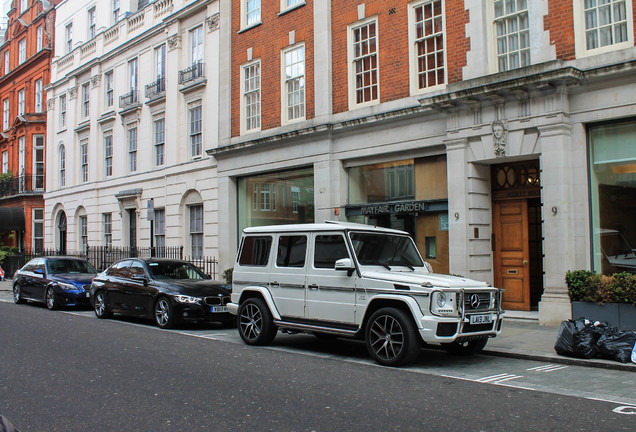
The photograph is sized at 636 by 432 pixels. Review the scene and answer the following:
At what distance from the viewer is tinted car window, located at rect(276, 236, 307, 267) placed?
32.2 ft

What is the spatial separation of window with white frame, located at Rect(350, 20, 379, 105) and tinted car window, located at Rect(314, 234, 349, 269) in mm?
7483

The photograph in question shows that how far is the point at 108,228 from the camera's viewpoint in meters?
28.3

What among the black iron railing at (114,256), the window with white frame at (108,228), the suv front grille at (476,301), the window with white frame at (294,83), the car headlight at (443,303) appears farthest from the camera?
the window with white frame at (108,228)

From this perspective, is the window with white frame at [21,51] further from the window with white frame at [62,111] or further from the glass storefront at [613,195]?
the glass storefront at [613,195]

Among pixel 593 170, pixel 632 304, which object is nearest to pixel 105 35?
pixel 593 170

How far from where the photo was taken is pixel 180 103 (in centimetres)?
2319

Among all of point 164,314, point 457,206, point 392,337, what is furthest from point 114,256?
point 392,337

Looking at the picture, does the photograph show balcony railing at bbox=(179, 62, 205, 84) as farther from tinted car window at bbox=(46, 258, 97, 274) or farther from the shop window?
the shop window

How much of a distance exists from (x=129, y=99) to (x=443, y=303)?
846 inches

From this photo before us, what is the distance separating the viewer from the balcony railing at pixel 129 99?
25891 mm

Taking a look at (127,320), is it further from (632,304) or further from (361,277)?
(632,304)

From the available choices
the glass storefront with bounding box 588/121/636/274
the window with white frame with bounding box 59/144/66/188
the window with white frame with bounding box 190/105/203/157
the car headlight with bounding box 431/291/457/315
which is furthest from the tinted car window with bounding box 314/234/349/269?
the window with white frame with bounding box 59/144/66/188

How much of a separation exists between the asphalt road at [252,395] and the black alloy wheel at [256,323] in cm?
27

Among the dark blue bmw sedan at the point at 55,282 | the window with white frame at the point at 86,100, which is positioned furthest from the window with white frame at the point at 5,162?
the dark blue bmw sedan at the point at 55,282
